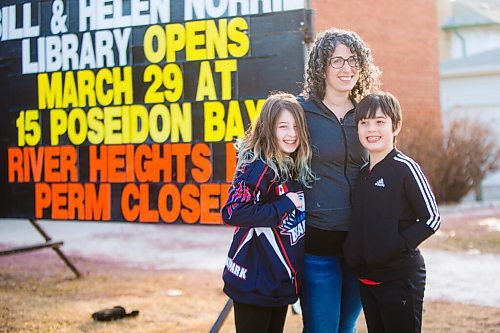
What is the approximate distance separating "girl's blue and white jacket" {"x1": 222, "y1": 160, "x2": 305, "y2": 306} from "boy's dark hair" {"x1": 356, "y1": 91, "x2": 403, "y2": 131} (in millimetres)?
443

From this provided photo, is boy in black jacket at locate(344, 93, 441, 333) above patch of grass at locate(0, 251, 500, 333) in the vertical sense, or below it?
above

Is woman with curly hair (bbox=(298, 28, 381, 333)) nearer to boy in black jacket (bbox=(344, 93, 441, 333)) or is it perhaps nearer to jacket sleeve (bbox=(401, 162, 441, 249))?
boy in black jacket (bbox=(344, 93, 441, 333))

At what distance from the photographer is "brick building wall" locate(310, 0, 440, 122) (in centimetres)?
1798

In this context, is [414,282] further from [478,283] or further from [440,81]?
[440,81]

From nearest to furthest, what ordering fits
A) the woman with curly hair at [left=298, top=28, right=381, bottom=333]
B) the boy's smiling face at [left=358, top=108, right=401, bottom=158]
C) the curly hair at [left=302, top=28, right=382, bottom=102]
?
the boy's smiling face at [left=358, top=108, right=401, bottom=158]
the woman with curly hair at [left=298, top=28, right=381, bottom=333]
the curly hair at [left=302, top=28, right=382, bottom=102]

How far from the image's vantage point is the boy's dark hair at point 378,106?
3002 mm

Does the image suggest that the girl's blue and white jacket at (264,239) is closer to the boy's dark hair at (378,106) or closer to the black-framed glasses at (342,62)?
the boy's dark hair at (378,106)

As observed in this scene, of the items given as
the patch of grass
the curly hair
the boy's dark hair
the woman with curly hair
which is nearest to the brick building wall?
the patch of grass

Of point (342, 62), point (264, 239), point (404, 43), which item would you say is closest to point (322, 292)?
point (264, 239)

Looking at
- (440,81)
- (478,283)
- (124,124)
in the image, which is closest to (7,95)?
(124,124)

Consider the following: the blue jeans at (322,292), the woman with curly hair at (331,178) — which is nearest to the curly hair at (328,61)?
the woman with curly hair at (331,178)

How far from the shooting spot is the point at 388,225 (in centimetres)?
292

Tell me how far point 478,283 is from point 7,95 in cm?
487

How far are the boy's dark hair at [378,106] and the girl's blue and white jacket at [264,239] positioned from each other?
0.44 metres
